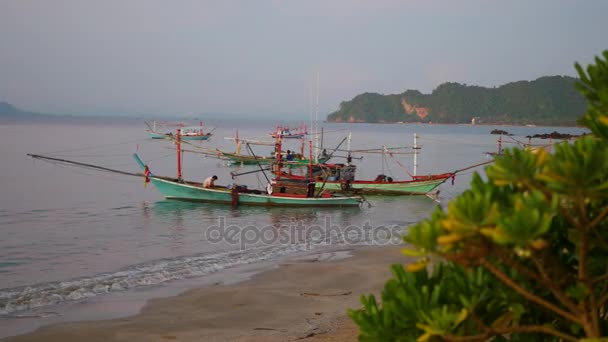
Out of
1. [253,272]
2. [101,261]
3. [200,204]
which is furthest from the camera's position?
[200,204]

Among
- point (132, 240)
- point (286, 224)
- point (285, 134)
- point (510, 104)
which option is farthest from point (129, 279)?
point (510, 104)

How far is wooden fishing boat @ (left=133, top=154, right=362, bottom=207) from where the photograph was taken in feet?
69.4

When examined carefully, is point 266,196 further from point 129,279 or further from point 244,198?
point 129,279

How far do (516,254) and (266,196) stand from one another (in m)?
19.1

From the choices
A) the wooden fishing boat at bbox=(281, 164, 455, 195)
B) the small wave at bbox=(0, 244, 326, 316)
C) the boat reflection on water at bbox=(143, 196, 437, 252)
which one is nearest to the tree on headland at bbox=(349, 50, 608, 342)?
the small wave at bbox=(0, 244, 326, 316)

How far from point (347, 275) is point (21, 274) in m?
7.54

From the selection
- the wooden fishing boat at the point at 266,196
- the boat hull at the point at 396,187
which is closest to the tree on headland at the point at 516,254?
the wooden fishing boat at the point at 266,196

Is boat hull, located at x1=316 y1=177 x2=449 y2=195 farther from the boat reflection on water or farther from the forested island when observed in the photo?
the forested island

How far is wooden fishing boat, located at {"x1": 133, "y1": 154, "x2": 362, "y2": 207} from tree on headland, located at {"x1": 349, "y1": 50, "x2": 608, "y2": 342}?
734 inches

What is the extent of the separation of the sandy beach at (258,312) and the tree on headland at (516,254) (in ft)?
14.9

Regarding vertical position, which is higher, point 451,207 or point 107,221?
point 451,207

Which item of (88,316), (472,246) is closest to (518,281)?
(472,246)

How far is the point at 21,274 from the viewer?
40.8 ft

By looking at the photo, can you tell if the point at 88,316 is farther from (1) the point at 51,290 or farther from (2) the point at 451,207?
(2) the point at 451,207
